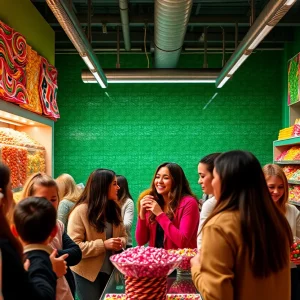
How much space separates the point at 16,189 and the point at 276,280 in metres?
3.63

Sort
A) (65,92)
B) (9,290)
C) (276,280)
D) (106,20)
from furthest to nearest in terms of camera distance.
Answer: (65,92) → (106,20) → (276,280) → (9,290)

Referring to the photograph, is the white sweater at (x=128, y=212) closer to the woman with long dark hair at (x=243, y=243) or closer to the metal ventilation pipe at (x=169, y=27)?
the metal ventilation pipe at (x=169, y=27)

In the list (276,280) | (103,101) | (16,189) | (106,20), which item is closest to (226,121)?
(103,101)

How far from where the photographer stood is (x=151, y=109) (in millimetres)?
9094

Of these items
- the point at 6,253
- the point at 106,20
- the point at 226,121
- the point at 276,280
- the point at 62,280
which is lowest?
the point at 62,280

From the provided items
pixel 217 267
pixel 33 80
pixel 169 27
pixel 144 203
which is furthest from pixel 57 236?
pixel 169 27

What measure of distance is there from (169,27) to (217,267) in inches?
176

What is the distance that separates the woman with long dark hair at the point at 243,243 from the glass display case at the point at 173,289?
65 centimetres

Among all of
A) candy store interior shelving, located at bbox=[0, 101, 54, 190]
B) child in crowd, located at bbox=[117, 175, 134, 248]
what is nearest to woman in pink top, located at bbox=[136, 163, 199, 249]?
child in crowd, located at bbox=[117, 175, 134, 248]

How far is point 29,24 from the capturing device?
599cm

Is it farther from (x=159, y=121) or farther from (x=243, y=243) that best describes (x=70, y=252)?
(x=159, y=121)

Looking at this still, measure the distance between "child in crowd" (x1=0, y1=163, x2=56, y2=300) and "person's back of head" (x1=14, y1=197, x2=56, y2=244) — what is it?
9 centimetres

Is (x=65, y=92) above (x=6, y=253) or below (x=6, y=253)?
above

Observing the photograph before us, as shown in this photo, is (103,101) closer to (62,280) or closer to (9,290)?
(62,280)
